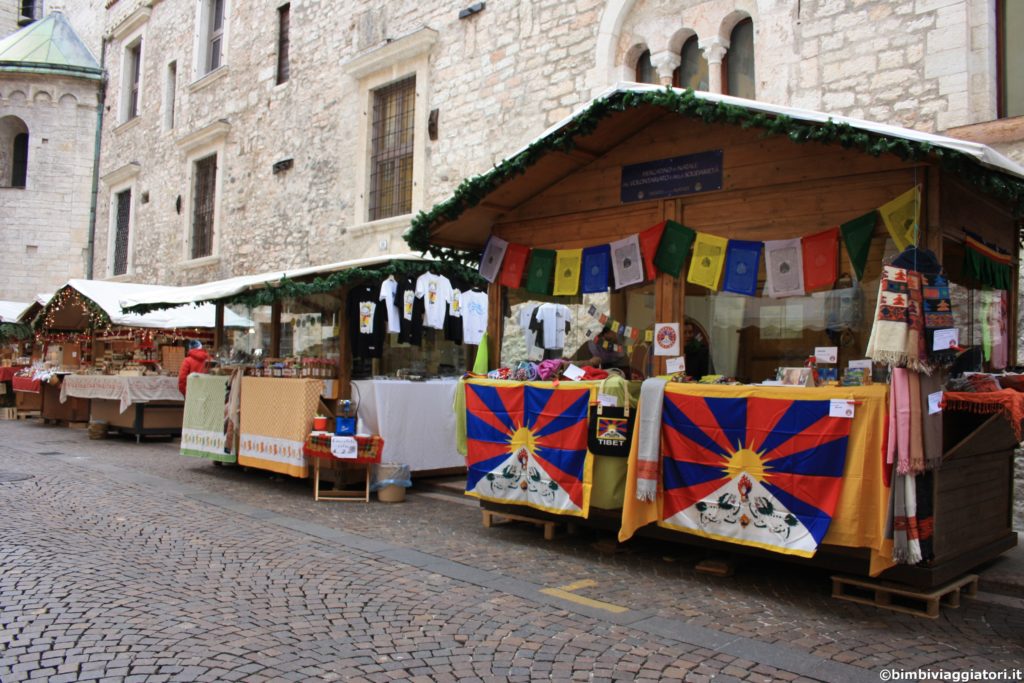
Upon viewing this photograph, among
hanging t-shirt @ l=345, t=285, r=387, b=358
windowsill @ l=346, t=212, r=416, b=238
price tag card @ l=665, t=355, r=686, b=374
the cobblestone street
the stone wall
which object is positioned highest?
the stone wall

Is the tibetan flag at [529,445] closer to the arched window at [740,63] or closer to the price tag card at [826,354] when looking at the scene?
the price tag card at [826,354]

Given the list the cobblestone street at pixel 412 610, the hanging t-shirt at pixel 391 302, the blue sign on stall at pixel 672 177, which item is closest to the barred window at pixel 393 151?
the hanging t-shirt at pixel 391 302

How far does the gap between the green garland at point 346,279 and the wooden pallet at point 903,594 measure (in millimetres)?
4759

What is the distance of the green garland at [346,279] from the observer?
352 inches

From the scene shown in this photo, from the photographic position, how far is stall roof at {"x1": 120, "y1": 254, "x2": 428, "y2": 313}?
30.6 feet

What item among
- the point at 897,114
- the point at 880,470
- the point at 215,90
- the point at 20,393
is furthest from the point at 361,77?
the point at 880,470

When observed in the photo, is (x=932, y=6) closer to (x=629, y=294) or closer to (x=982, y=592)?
(x=629, y=294)

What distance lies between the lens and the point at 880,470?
15.3ft

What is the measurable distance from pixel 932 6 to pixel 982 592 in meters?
5.71

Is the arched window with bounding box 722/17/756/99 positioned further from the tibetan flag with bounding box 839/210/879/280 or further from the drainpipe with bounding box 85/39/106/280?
the drainpipe with bounding box 85/39/106/280

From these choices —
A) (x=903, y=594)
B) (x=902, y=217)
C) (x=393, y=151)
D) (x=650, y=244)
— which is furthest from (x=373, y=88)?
(x=903, y=594)

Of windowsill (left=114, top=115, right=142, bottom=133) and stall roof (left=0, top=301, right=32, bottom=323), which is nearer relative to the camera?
stall roof (left=0, top=301, right=32, bottom=323)

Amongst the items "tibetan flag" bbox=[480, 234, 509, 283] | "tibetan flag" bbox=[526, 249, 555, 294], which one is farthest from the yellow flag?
"tibetan flag" bbox=[480, 234, 509, 283]

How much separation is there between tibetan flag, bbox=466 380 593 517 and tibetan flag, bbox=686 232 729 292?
1210mm
